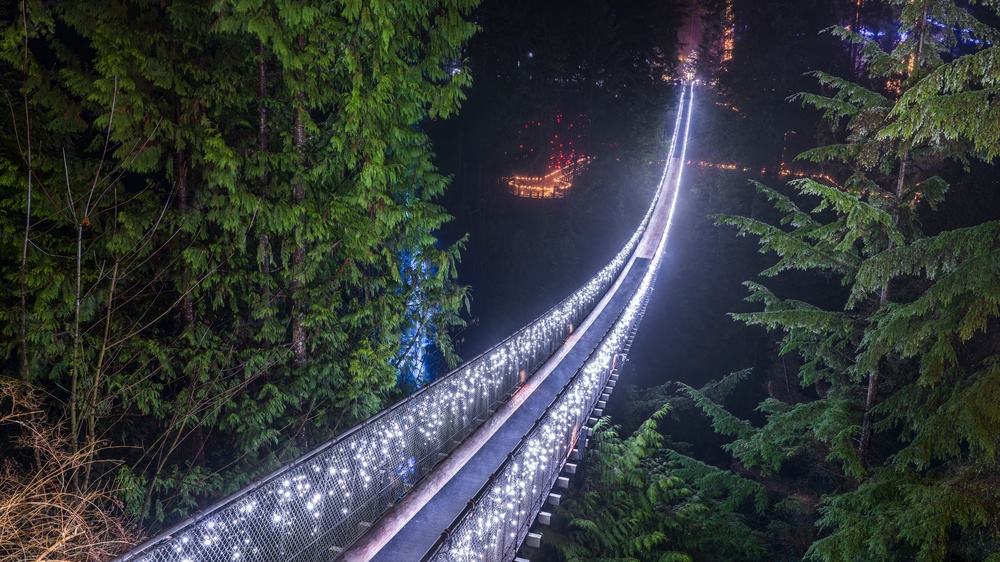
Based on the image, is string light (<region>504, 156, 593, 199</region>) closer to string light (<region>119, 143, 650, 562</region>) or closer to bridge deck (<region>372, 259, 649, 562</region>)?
Result: bridge deck (<region>372, 259, 649, 562</region>)

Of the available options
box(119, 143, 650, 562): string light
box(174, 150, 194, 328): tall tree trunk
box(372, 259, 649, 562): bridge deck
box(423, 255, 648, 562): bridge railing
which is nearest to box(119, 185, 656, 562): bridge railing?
box(119, 143, 650, 562): string light

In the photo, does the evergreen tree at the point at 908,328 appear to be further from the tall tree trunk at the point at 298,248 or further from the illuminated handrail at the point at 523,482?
the tall tree trunk at the point at 298,248

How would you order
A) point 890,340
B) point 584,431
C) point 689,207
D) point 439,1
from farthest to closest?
point 689,207 → point 584,431 → point 439,1 → point 890,340

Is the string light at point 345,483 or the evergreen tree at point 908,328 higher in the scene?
the evergreen tree at point 908,328

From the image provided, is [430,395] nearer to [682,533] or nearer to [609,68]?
[682,533]

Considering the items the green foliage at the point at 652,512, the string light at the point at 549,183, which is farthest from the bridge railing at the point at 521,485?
the string light at the point at 549,183

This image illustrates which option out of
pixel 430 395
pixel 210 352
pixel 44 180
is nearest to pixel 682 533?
pixel 430 395
